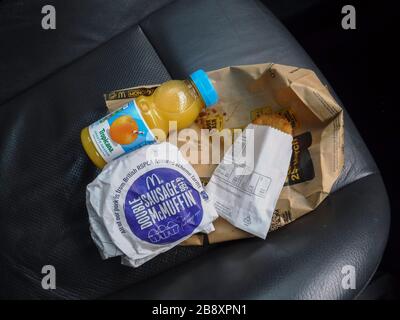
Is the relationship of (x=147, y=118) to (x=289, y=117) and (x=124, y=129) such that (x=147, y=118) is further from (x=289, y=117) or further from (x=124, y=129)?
(x=289, y=117)

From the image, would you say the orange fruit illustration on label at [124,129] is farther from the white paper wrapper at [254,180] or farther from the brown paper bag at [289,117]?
the white paper wrapper at [254,180]

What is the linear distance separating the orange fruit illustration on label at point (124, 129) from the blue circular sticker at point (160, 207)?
9 cm

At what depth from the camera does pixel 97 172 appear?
923 mm

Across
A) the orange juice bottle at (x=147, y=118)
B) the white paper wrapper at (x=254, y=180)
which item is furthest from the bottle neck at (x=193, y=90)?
the white paper wrapper at (x=254, y=180)

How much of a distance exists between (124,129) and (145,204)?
0.52ft

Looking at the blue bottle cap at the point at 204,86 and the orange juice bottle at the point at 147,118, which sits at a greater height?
the blue bottle cap at the point at 204,86

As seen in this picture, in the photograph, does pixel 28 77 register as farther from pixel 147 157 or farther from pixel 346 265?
pixel 346 265

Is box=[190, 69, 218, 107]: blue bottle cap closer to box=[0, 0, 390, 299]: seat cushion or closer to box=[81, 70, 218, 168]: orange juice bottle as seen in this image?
box=[81, 70, 218, 168]: orange juice bottle

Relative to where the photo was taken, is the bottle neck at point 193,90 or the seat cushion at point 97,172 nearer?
the seat cushion at point 97,172

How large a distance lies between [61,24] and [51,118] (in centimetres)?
23

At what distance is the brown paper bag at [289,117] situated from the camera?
0.83 meters

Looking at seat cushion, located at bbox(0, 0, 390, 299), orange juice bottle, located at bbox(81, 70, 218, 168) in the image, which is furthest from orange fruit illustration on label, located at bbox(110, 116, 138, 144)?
seat cushion, located at bbox(0, 0, 390, 299)

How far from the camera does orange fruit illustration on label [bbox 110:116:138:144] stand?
839mm
